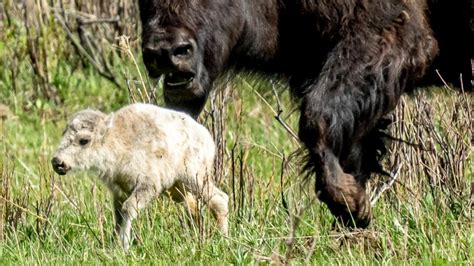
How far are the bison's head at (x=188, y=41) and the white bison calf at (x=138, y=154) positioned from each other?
16 cm

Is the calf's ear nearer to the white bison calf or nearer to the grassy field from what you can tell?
the white bison calf

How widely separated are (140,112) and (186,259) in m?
0.79

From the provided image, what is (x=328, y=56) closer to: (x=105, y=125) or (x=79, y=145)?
(x=105, y=125)

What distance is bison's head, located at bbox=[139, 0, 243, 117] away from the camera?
6.18 metres

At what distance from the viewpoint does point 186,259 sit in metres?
6.22

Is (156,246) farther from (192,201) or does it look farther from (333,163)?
(333,163)

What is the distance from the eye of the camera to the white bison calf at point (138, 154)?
21.1ft

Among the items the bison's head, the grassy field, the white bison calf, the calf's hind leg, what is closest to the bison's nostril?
the bison's head

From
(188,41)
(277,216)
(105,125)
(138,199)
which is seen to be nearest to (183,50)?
(188,41)

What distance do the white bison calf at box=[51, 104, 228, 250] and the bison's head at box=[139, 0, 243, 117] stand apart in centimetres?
16

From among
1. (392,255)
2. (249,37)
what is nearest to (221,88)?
(249,37)

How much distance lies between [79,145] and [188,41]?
69cm

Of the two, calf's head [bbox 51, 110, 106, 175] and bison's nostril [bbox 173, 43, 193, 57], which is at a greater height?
bison's nostril [bbox 173, 43, 193, 57]

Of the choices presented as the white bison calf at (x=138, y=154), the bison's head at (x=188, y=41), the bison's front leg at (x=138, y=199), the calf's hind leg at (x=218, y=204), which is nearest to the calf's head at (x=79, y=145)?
the white bison calf at (x=138, y=154)
